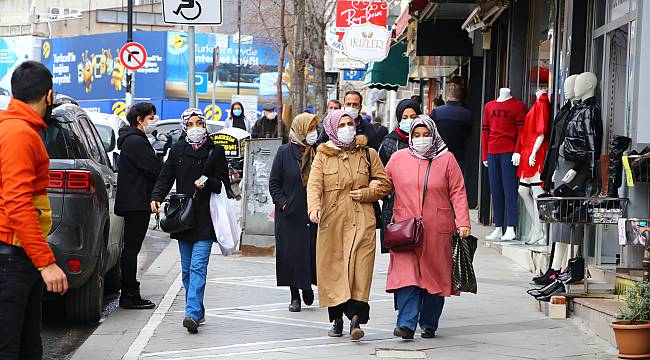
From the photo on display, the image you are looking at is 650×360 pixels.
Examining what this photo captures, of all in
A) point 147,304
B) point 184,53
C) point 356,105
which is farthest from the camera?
point 184,53

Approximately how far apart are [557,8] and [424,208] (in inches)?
231

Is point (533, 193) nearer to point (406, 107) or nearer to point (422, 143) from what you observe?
point (406, 107)

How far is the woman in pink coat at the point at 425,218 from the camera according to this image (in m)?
9.08

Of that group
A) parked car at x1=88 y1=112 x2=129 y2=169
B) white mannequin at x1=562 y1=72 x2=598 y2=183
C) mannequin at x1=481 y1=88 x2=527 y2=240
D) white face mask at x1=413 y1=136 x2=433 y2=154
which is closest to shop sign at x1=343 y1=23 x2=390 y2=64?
parked car at x1=88 y1=112 x2=129 y2=169

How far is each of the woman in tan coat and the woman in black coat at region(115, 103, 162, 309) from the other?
212 cm

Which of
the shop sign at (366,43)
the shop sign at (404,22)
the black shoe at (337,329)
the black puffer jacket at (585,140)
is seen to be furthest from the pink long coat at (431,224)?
the shop sign at (366,43)

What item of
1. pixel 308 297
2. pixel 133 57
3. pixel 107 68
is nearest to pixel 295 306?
pixel 308 297

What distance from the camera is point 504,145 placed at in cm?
1527

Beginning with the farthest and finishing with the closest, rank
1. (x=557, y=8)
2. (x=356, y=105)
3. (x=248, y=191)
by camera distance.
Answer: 1. (x=248, y=191)
2. (x=557, y=8)
3. (x=356, y=105)

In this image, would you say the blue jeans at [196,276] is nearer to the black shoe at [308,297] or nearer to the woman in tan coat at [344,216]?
the woman in tan coat at [344,216]

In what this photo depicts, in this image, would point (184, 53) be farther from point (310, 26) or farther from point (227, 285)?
point (227, 285)

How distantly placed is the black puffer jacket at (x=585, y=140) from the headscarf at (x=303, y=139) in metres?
2.36

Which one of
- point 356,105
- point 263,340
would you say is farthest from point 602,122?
point 263,340

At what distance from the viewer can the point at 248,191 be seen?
15.6 m
